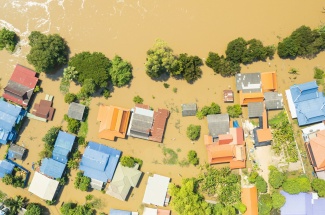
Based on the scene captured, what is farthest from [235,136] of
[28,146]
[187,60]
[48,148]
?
[28,146]

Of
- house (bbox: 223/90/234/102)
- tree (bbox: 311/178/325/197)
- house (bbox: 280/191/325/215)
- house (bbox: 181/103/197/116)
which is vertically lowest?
house (bbox: 280/191/325/215)

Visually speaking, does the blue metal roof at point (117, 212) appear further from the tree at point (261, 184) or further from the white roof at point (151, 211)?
the tree at point (261, 184)

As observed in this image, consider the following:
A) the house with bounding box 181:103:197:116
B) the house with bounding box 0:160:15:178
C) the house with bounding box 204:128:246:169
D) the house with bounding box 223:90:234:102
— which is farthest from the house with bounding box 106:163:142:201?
the house with bounding box 223:90:234:102

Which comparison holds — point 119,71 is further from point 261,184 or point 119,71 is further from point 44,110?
point 261,184

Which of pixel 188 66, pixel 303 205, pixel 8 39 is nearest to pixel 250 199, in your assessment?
pixel 303 205

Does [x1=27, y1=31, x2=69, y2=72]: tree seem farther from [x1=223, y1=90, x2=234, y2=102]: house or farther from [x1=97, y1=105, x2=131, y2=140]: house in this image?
[x1=223, y1=90, x2=234, y2=102]: house

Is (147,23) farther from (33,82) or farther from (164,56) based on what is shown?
(33,82)

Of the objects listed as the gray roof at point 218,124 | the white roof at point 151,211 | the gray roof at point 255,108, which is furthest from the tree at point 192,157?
the gray roof at point 255,108
